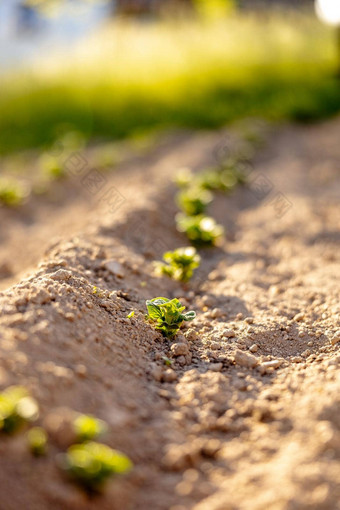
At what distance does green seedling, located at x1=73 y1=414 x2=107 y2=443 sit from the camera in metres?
1.72

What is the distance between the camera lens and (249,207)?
5.21 m

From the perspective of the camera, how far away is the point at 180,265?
11.0 ft

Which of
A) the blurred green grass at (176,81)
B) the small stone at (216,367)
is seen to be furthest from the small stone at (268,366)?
the blurred green grass at (176,81)

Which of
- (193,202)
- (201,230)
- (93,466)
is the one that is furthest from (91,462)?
(193,202)

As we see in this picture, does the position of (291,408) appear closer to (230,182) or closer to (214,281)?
(214,281)

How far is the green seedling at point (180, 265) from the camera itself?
3324 mm

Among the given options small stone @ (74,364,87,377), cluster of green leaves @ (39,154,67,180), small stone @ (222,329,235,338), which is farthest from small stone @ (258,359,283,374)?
cluster of green leaves @ (39,154,67,180)

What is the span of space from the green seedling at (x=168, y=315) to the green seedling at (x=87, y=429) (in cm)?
90

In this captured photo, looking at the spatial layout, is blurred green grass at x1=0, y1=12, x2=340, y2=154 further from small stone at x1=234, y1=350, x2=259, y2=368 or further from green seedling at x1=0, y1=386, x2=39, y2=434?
green seedling at x1=0, y1=386, x2=39, y2=434

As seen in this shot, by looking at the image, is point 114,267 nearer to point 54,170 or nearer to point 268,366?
point 268,366

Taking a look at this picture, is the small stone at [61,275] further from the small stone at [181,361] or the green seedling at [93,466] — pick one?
the green seedling at [93,466]

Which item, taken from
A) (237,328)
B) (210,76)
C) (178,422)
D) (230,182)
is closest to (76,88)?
(210,76)

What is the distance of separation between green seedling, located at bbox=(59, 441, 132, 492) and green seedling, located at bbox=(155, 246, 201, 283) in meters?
1.79

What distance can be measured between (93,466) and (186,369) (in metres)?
0.86
